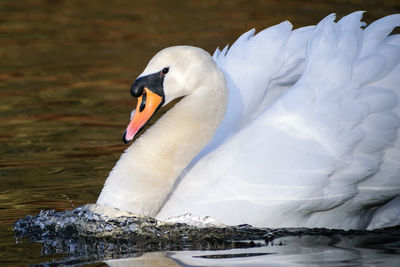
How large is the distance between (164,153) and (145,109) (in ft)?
1.11

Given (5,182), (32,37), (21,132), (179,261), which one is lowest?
(179,261)

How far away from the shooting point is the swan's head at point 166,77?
567 cm

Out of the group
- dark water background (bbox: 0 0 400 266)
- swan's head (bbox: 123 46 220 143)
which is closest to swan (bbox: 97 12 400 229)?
swan's head (bbox: 123 46 220 143)

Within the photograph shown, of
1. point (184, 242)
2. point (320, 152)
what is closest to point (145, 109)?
point (184, 242)

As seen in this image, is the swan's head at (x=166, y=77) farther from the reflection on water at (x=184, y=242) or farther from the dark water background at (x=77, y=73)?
the dark water background at (x=77, y=73)

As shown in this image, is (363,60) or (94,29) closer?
(363,60)

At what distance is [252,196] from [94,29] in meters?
8.61

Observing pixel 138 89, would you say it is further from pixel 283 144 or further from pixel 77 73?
pixel 77 73

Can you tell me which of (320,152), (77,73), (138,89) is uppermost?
(77,73)

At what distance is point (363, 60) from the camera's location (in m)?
5.80

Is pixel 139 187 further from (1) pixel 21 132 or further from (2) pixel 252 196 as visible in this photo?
(1) pixel 21 132

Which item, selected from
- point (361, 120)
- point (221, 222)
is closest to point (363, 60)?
point (361, 120)

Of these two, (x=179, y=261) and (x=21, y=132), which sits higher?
(x=21, y=132)

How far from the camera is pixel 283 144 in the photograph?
565 cm
